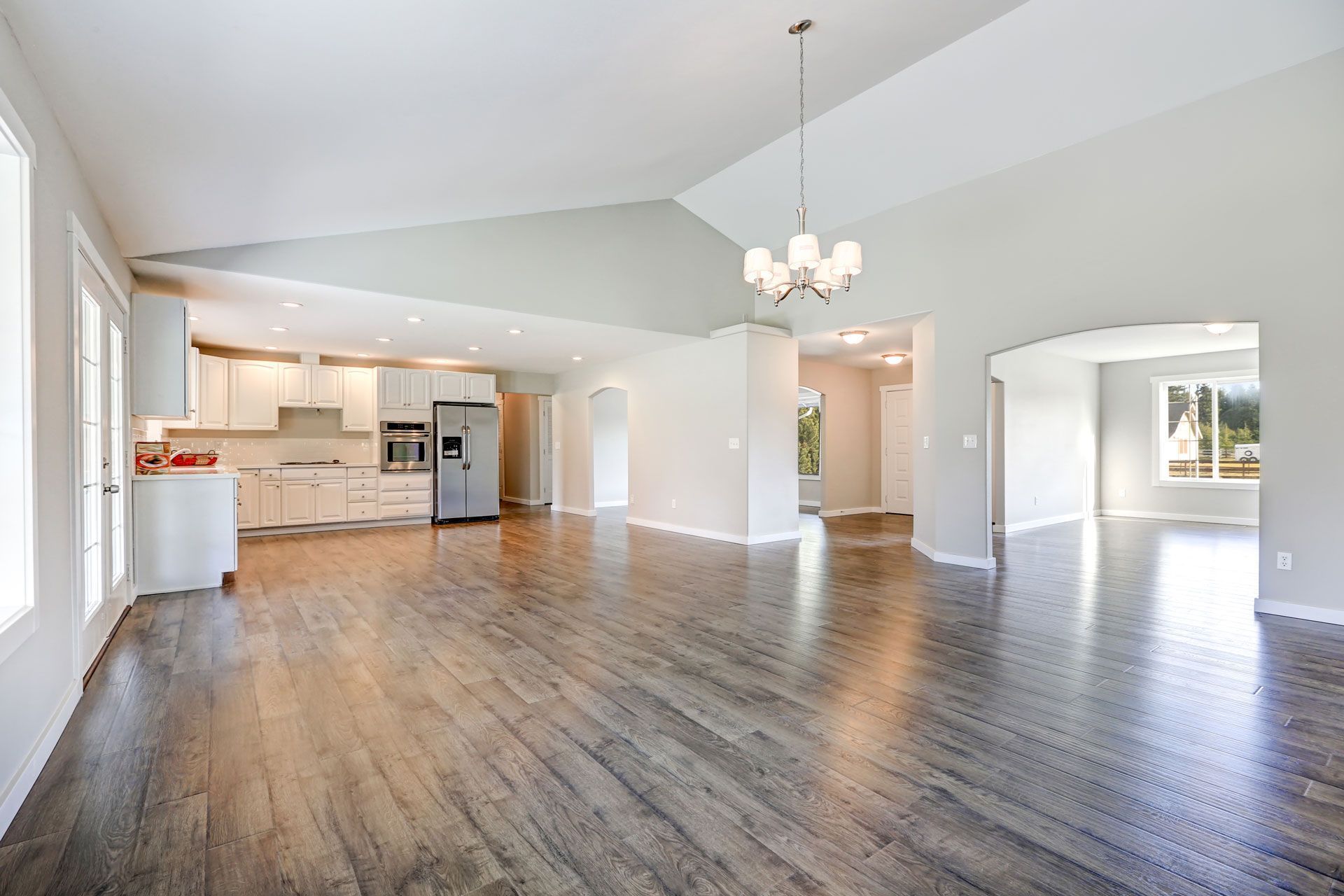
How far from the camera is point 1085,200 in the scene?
4.74 metres

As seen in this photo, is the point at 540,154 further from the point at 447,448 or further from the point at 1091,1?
the point at 447,448

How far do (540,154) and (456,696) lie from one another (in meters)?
3.36

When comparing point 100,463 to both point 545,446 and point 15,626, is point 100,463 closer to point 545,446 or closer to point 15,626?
point 15,626

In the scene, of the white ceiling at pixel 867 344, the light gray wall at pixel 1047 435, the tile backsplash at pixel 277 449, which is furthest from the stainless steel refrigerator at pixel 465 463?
the light gray wall at pixel 1047 435

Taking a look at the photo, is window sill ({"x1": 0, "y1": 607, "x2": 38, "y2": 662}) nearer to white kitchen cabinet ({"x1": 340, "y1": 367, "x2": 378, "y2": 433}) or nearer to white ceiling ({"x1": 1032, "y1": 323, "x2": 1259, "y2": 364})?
white kitchen cabinet ({"x1": 340, "y1": 367, "x2": 378, "y2": 433})

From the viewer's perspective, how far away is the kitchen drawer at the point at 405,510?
8328 millimetres

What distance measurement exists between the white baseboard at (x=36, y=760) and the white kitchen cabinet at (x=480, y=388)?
270 inches

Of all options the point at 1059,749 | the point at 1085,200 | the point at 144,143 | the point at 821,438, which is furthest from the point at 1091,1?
the point at 821,438

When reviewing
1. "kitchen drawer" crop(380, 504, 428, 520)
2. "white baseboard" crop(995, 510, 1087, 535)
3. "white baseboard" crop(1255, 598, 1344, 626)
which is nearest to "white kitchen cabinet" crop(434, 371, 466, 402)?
"kitchen drawer" crop(380, 504, 428, 520)

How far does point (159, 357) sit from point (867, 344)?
7168 millimetres

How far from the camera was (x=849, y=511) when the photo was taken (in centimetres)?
961

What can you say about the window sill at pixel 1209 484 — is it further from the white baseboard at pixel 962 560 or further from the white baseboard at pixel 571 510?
the white baseboard at pixel 571 510

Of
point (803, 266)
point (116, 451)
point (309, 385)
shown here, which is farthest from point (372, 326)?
point (803, 266)

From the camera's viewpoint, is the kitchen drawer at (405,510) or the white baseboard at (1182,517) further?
the kitchen drawer at (405,510)
